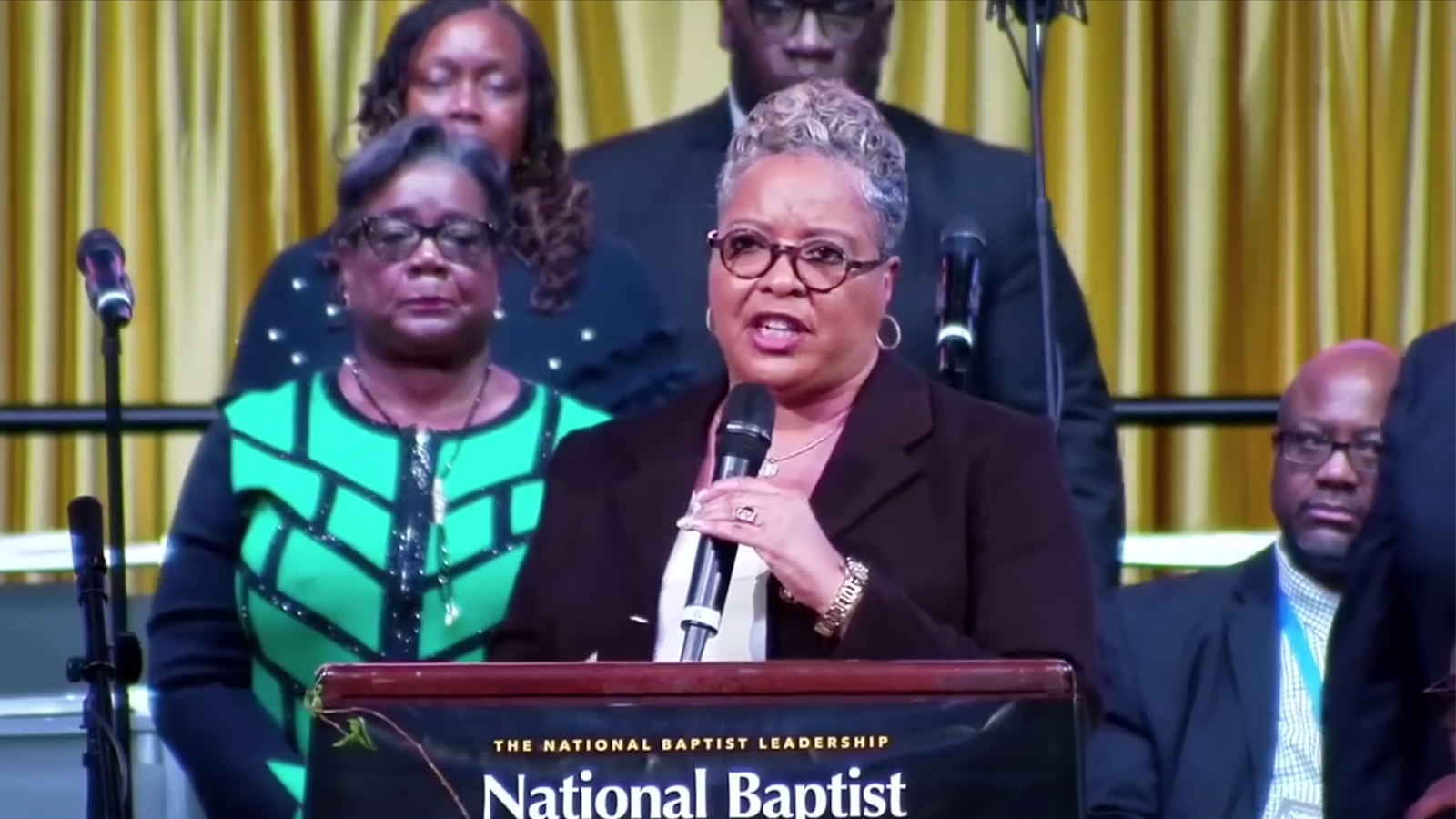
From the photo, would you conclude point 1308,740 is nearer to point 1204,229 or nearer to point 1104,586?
point 1104,586

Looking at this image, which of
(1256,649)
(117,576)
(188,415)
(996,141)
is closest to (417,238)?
(117,576)

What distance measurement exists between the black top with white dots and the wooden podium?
1.51m

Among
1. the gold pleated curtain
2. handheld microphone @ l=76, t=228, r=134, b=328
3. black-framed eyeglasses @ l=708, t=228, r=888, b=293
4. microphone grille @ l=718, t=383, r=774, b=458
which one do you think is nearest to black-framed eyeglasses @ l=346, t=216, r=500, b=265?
handheld microphone @ l=76, t=228, r=134, b=328

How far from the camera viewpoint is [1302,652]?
395cm

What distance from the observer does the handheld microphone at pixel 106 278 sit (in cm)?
337

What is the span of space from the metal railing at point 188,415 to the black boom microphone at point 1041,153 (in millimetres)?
490

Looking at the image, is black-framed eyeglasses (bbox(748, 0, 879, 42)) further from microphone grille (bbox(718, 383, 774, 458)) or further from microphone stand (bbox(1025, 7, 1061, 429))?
microphone grille (bbox(718, 383, 774, 458))

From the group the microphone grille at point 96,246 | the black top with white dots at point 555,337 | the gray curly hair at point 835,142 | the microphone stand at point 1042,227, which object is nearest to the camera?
the gray curly hair at point 835,142

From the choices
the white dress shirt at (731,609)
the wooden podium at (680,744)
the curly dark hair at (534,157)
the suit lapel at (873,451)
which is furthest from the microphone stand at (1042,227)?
the wooden podium at (680,744)

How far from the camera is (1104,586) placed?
12.6 ft

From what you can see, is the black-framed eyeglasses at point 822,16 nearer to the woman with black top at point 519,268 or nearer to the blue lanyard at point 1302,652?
the woman with black top at point 519,268

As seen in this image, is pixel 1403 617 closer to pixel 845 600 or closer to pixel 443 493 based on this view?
pixel 845 600

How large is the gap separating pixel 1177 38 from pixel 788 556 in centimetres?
296

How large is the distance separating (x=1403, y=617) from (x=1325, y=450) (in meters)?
1.89
